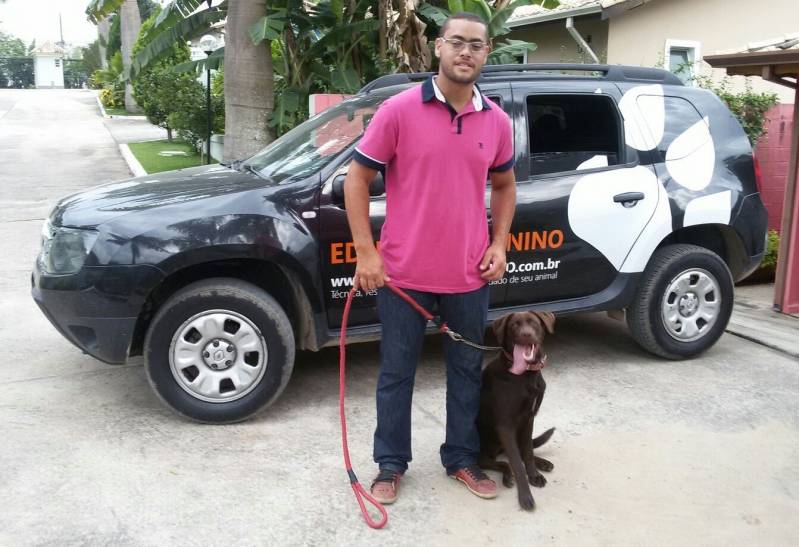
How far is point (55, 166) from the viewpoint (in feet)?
53.9

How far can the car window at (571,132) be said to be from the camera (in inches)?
193

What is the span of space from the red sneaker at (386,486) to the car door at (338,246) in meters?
1.11

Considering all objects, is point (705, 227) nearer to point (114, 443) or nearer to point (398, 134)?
point (398, 134)

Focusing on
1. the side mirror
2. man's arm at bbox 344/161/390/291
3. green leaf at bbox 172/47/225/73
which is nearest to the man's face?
man's arm at bbox 344/161/390/291

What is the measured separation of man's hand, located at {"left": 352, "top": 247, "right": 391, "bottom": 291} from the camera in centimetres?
321

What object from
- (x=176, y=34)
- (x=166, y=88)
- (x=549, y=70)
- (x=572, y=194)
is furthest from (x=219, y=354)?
(x=166, y=88)

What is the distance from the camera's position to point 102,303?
398 cm

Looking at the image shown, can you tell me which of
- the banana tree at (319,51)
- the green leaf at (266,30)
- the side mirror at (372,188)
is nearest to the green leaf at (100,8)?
the banana tree at (319,51)

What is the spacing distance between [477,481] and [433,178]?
1.41 m

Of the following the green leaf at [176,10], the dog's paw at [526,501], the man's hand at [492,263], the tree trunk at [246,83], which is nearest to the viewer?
the man's hand at [492,263]

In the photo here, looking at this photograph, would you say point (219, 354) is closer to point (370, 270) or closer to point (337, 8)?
point (370, 270)

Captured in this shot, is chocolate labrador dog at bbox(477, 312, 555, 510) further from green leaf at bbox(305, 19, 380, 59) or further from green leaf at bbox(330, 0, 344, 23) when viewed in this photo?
green leaf at bbox(330, 0, 344, 23)

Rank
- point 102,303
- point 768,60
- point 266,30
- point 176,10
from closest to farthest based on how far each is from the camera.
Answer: point 102,303, point 768,60, point 266,30, point 176,10

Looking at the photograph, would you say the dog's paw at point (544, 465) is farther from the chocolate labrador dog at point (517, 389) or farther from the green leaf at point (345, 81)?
Result: the green leaf at point (345, 81)
